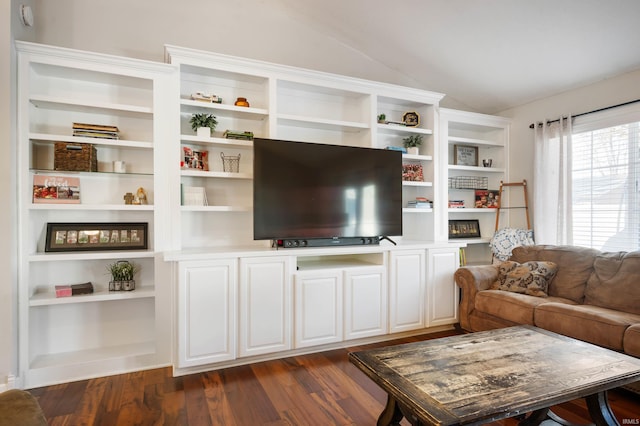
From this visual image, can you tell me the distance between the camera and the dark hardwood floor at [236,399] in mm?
2062

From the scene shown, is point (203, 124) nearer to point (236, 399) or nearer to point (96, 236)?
point (96, 236)

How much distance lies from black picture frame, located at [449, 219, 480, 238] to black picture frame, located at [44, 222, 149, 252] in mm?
3323

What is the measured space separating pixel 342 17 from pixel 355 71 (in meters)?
0.63

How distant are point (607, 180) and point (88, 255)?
4.55 meters

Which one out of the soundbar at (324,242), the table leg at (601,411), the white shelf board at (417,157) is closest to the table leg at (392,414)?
the table leg at (601,411)

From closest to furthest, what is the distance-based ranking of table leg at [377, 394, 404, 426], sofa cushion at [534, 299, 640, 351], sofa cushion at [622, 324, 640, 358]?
table leg at [377, 394, 404, 426]
sofa cushion at [622, 324, 640, 358]
sofa cushion at [534, 299, 640, 351]

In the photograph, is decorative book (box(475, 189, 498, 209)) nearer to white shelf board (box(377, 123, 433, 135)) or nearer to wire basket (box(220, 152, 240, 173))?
white shelf board (box(377, 123, 433, 135))

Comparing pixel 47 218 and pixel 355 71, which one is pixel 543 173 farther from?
pixel 47 218

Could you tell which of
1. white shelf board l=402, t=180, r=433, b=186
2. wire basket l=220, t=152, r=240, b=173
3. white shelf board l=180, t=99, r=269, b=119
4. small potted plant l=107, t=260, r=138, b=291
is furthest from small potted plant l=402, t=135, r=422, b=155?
small potted plant l=107, t=260, r=138, b=291

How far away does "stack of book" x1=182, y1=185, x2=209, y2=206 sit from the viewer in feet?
9.84

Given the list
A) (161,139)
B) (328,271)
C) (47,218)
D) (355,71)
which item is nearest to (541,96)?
(355,71)

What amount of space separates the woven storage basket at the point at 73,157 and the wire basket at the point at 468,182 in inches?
145

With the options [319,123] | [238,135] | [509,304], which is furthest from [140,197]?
[509,304]

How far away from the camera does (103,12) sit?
2938 mm
